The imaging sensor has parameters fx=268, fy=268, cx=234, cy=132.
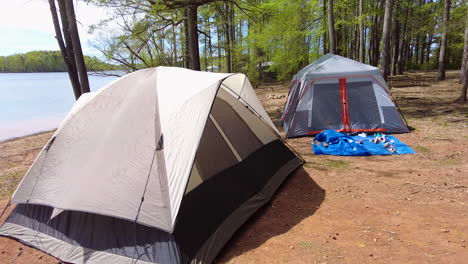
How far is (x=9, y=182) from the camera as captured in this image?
16.4 feet

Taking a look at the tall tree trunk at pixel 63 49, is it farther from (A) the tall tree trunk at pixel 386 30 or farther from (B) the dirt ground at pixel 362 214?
(A) the tall tree trunk at pixel 386 30

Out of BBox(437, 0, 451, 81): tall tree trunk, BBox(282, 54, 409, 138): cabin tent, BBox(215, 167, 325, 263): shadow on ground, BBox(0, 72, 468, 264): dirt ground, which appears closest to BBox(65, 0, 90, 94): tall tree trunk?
BBox(0, 72, 468, 264): dirt ground

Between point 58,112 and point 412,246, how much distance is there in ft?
61.9

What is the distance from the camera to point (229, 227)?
2.94m

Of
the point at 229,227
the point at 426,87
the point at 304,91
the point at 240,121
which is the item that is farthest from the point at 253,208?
the point at 426,87

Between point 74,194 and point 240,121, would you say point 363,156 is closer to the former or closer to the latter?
point 240,121

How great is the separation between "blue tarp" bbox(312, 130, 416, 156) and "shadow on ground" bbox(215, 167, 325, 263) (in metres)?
1.45

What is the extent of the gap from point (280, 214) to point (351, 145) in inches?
122

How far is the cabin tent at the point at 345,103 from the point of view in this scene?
6.61m

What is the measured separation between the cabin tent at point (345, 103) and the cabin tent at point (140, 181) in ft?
12.3

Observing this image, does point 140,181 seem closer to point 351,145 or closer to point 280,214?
point 280,214

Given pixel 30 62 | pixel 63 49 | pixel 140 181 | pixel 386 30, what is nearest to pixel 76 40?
pixel 63 49

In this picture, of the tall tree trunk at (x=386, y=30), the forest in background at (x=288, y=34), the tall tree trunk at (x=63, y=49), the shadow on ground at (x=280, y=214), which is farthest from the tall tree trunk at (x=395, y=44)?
the tall tree trunk at (x=63, y=49)

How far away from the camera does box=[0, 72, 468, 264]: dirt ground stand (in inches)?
103
